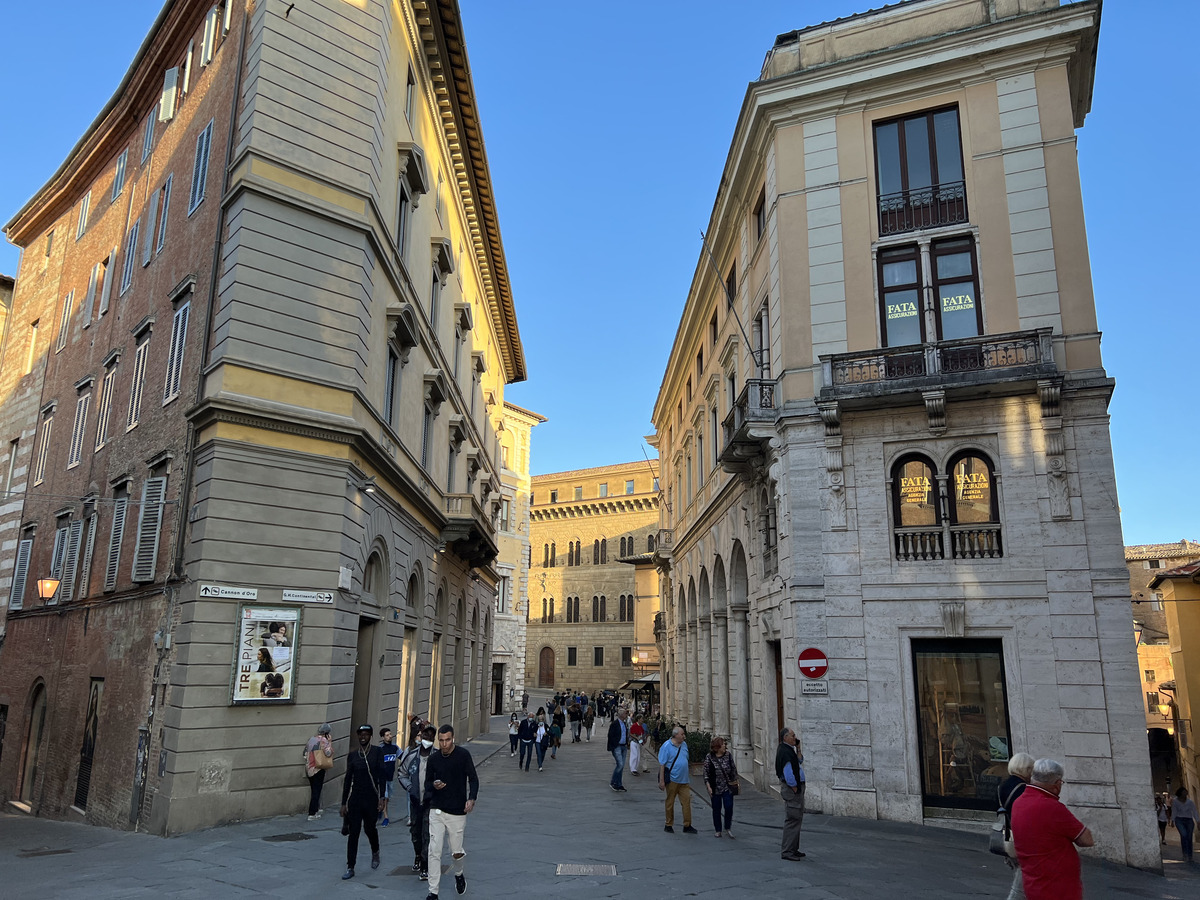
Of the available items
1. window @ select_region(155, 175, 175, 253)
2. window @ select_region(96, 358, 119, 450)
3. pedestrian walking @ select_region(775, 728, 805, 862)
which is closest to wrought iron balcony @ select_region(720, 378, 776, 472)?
pedestrian walking @ select_region(775, 728, 805, 862)

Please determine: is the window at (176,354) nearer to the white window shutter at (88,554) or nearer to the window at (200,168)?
the window at (200,168)

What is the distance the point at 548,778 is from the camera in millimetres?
22422

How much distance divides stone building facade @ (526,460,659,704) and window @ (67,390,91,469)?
48.5 meters

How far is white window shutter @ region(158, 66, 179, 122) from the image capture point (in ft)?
67.5

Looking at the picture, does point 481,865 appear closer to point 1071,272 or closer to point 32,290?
point 1071,272

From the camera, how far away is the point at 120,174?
80.1 feet

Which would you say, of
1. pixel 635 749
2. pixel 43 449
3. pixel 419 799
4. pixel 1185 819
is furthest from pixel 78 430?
pixel 1185 819

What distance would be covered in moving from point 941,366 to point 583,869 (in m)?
10.9

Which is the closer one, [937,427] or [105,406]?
[937,427]

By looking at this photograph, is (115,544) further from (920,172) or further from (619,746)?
(920,172)

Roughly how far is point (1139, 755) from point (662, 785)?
25.6 ft

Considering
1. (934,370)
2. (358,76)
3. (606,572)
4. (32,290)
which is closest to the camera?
(934,370)

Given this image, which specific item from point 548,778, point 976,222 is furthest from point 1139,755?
point 548,778

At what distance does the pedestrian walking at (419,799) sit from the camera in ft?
33.3
